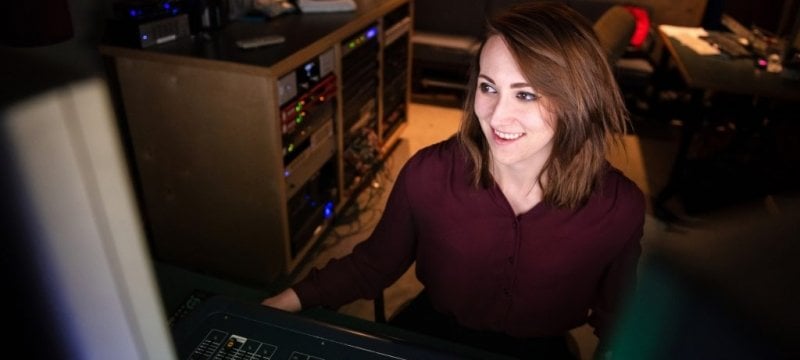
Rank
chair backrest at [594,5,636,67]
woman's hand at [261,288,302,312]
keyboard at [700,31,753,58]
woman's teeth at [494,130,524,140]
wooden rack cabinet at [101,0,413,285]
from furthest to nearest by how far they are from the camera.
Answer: keyboard at [700,31,753,58] < chair backrest at [594,5,636,67] < wooden rack cabinet at [101,0,413,285] < woman's teeth at [494,130,524,140] < woman's hand at [261,288,302,312]

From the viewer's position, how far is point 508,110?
1111 millimetres

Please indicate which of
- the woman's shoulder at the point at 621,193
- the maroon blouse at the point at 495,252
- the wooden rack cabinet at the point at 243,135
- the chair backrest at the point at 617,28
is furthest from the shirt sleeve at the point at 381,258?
the chair backrest at the point at 617,28

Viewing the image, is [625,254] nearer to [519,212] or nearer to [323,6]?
[519,212]

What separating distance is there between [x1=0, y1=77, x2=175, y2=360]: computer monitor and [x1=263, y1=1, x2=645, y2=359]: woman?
0.78 metres

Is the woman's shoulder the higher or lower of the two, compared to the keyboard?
higher

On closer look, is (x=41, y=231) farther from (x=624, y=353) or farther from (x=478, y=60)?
(x=478, y=60)

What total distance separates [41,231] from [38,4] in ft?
5.28

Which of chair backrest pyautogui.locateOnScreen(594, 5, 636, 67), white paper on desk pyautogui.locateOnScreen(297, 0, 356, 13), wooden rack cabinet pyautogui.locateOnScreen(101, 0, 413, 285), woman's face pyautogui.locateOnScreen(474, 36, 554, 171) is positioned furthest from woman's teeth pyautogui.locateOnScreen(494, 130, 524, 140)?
white paper on desk pyautogui.locateOnScreen(297, 0, 356, 13)

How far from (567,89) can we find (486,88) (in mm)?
162

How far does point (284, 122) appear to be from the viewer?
6.44 ft

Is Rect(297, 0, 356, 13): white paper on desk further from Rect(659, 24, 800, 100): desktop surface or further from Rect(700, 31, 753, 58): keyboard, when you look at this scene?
Rect(700, 31, 753, 58): keyboard

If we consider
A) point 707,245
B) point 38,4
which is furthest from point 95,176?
point 38,4

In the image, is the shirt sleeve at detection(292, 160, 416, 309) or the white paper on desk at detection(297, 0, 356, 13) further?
the white paper on desk at detection(297, 0, 356, 13)

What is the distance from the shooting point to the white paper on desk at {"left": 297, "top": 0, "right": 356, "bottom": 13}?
8.27 ft
